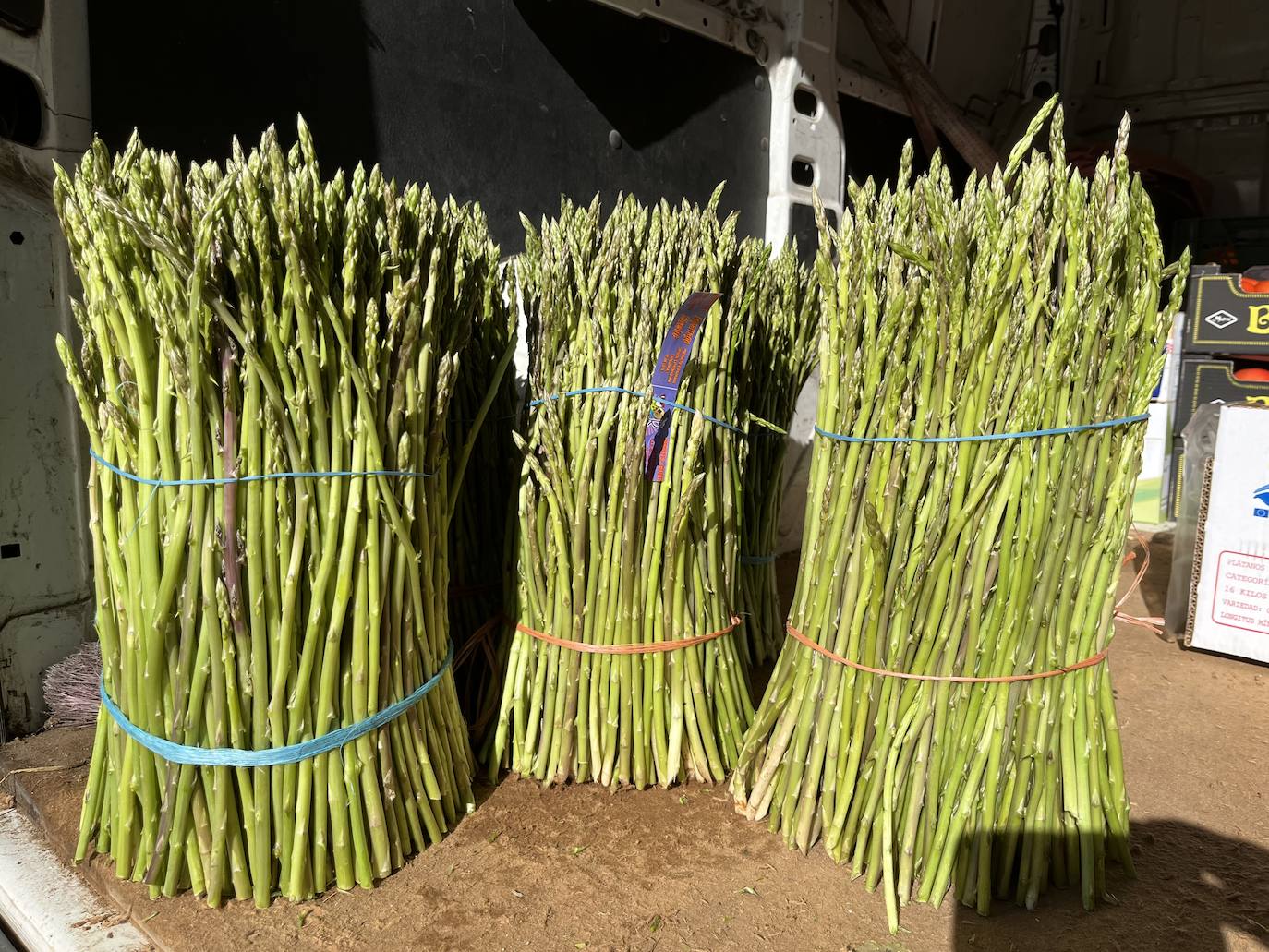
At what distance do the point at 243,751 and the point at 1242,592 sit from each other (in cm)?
344

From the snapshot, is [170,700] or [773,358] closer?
[170,700]

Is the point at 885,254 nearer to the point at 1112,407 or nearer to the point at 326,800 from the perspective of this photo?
the point at 1112,407

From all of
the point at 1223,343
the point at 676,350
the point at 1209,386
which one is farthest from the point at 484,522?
the point at 1209,386

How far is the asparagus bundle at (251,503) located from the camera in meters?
1.56

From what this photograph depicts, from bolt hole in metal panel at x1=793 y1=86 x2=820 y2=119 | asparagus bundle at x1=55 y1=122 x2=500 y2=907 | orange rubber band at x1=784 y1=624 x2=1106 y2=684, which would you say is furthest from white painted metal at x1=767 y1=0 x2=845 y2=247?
asparagus bundle at x1=55 y1=122 x2=500 y2=907

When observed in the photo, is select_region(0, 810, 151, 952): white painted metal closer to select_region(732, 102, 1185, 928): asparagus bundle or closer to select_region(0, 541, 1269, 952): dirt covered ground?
select_region(0, 541, 1269, 952): dirt covered ground

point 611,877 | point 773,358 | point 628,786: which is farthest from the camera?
point 773,358

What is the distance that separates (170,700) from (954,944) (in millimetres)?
1604

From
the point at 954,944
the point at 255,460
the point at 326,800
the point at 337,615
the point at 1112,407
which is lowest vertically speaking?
the point at 954,944

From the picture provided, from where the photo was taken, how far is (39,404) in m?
2.28

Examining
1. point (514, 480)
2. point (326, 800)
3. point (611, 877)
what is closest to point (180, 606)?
point (326, 800)

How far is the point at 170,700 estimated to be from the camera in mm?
1662

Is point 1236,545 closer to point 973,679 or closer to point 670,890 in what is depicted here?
point 973,679

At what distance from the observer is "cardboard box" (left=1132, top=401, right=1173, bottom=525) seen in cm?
519
